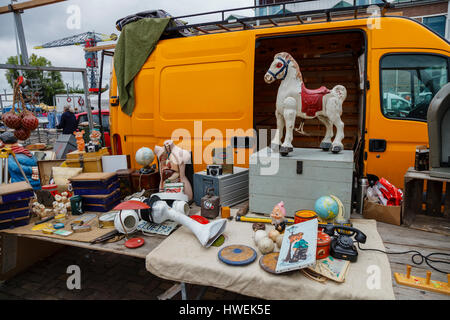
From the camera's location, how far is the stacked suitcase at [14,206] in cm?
247

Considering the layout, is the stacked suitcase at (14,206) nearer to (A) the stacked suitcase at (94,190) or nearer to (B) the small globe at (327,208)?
(A) the stacked suitcase at (94,190)

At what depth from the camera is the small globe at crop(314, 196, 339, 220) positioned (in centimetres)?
203

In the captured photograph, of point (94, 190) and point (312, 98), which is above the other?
point (312, 98)

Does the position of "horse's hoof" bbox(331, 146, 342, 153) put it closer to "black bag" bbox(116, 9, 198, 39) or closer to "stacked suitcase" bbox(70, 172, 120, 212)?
"stacked suitcase" bbox(70, 172, 120, 212)

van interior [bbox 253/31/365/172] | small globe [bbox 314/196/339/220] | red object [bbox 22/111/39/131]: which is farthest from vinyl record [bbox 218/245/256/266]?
red object [bbox 22/111/39/131]

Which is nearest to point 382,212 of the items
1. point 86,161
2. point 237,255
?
point 237,255

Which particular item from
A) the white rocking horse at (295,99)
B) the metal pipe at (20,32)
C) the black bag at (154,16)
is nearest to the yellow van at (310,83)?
the black bag at (154,16)

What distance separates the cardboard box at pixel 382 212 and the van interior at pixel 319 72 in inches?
61.8

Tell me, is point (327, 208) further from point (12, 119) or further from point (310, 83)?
point (12, 119)

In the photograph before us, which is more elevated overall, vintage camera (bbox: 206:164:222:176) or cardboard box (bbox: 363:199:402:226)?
vintage camera (bbox: 206:164:222:176)

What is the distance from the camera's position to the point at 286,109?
2.40 meters

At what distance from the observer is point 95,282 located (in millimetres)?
3074

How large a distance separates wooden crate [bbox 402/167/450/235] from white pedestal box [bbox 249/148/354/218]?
50 centimetres

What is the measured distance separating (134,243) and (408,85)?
9.84ft
